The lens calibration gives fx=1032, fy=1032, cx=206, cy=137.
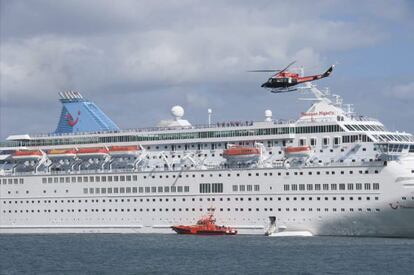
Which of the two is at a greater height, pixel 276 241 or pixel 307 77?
pixel 307 77

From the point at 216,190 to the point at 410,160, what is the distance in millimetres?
11833

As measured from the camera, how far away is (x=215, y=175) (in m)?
62.6

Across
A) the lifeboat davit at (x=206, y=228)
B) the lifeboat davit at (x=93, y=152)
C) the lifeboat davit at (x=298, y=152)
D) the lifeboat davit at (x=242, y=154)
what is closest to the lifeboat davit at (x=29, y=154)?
the lifeboat davit at (x=93, y=152)

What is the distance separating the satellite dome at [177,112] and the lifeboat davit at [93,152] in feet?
16.6

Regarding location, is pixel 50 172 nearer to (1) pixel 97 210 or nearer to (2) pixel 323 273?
(1) pixel 97 210

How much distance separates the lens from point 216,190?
62.3m

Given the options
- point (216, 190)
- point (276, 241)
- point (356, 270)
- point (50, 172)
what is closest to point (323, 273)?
point (356, 270)

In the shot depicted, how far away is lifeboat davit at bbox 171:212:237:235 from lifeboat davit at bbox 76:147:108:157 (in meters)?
8.31

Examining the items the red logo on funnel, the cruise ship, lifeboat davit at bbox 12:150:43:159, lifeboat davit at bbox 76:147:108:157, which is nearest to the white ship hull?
the cruise ship

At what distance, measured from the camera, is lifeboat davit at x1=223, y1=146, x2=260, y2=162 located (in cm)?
6172

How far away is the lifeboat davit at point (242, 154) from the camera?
61.7 m

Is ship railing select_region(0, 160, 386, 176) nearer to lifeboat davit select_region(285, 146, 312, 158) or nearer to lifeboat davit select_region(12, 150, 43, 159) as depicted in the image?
lifeboat davit select_region(285, 146, 312, 158)

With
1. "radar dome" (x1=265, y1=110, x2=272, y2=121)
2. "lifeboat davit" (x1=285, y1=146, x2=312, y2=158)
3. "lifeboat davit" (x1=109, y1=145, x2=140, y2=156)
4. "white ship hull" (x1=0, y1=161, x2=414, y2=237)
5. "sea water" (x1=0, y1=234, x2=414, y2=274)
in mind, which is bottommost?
"sea water" (x1=0, y1=234, x2=414, y2=274)

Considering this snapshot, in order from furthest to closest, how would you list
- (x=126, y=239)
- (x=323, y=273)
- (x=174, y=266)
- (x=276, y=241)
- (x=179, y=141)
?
(x=179, y=141)
(x=126, y=239)
(x=276, y=241)
(x=174, y=266)
(x=323, y=273)
